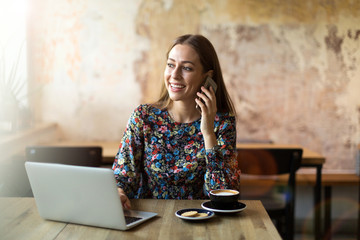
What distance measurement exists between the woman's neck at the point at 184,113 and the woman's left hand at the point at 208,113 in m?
0.09

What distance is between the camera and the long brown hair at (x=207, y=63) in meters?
2.14

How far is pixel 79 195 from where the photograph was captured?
54.6 inches

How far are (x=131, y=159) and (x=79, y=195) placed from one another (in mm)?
658

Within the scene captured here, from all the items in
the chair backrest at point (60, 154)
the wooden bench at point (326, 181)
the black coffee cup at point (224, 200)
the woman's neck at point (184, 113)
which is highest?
the woman's neck at point (184, 113)

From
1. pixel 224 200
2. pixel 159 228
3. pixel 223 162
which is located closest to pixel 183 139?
pixel 223 162

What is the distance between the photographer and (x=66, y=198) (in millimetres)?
1420

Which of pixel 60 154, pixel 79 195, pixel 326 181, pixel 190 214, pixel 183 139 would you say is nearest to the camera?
pixel 79 195

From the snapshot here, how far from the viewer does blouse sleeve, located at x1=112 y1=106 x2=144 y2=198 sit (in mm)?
1976

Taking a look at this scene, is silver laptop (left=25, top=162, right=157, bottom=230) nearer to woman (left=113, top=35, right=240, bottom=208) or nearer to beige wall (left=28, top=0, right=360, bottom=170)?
woman (left=113, top=35, right=240, bottom=208)

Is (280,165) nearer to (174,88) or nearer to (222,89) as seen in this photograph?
(222,89)

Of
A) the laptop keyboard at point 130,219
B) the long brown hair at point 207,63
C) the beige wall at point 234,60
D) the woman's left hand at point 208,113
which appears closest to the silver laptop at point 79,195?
the laptop keyboard at point 130,219

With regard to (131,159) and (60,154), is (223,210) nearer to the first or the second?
(131,159)

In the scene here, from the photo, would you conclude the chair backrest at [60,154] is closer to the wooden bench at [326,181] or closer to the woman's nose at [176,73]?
the woman's nose at [176,73]

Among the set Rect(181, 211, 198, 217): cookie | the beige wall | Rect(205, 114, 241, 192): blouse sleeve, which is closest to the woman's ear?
Rect(205, 114, 241, 192): blouse sleeve
